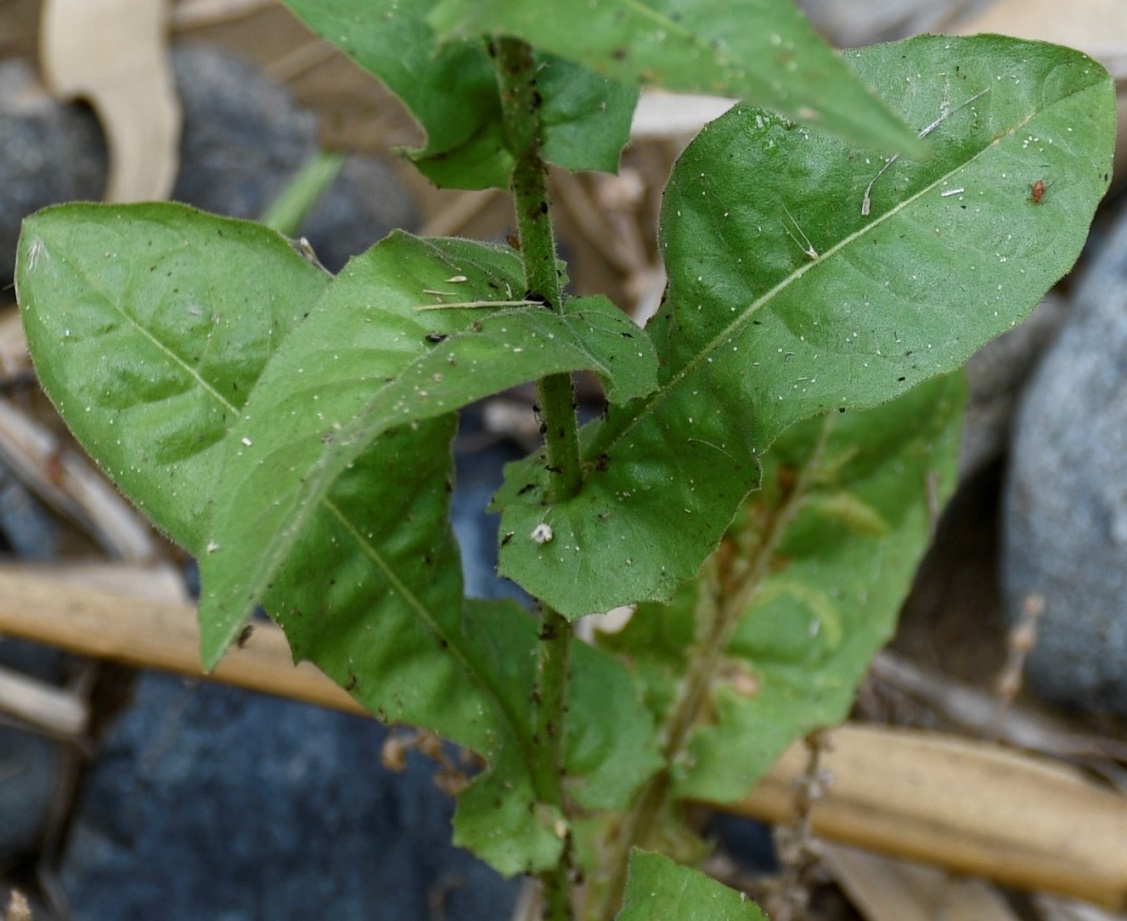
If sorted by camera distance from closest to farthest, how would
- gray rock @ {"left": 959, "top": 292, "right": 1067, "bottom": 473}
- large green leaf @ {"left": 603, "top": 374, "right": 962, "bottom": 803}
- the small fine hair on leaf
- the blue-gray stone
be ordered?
1. the small fine hair on leaf
2. large green leaf @ {"left": 603, "top": 374, "right": 962, "bottom": 803}
3. the blue-gray stone
4. gray rock @ {"left": 959, "top": 292, "right": 1067, "bottom": 473}

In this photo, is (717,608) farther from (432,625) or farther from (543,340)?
(543,340)

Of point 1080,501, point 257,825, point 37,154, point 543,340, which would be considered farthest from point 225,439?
point 37,154

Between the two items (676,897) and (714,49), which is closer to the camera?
(714,49)

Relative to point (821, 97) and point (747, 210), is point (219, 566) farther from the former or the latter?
point (747, 210)

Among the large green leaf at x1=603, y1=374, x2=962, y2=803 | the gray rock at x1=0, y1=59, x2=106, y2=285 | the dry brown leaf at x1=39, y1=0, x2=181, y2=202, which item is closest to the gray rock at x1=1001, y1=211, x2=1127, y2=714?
the large green leaf at x1=603, y1=374, x2=962, y2=803

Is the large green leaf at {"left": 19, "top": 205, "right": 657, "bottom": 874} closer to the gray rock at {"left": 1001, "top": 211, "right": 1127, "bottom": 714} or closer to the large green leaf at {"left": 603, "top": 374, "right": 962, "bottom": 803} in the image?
the large green leaf at {"left": 603, "top": 374, "right": 962, "bottom": 803}

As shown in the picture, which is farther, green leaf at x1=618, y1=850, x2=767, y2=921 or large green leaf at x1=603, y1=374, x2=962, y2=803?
large green leaf at x1=603, y1=374, x2=962, y2=803

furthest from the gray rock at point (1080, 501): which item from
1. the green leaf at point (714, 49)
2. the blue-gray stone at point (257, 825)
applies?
the green leaf at point (714, 49)
